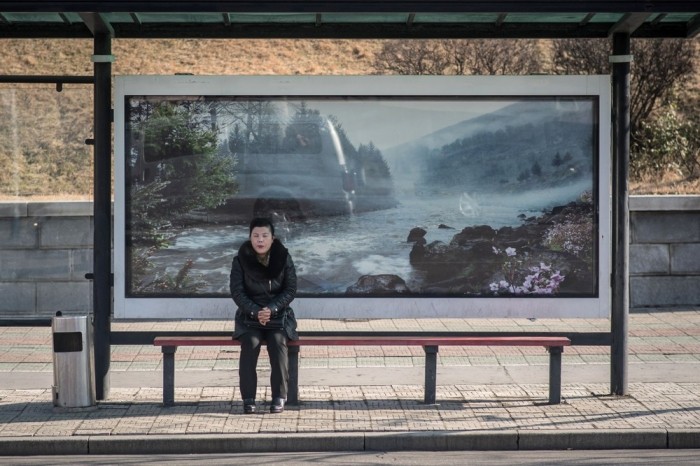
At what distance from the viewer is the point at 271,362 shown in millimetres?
9203

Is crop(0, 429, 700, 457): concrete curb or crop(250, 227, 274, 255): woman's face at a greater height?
crop(250, 227, 274, 255): woman's face

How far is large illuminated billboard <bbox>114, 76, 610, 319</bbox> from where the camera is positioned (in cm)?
963

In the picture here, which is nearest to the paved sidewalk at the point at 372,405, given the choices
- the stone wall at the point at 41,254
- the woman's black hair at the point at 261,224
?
the woman's black hair at the point at 261,224

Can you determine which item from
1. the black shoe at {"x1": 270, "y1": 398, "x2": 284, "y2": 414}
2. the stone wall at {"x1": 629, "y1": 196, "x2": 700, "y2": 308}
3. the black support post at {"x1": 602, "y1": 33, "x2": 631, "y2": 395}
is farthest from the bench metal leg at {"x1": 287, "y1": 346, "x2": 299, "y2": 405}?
the stone wall at {"x1": 629, "y1": 196, "x2": 700, "y2": 308}

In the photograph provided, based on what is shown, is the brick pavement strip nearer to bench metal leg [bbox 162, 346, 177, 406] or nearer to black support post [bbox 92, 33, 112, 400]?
bench metal leg [bbox 162, 346, 177, 406]

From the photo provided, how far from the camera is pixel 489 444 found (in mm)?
8375

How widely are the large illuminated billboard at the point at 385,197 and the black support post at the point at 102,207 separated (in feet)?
0.58

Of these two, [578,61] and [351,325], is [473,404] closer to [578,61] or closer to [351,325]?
[351,325]

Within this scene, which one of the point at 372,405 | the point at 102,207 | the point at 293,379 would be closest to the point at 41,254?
the point at 102,207

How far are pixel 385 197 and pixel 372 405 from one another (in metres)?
1.75

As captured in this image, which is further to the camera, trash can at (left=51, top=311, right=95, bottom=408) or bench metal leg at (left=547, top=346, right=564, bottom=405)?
bench metal leg at (left=547, top=346, right=564, bottom=405)

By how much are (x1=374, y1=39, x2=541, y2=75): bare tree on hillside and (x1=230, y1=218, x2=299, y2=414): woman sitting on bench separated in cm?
1360
